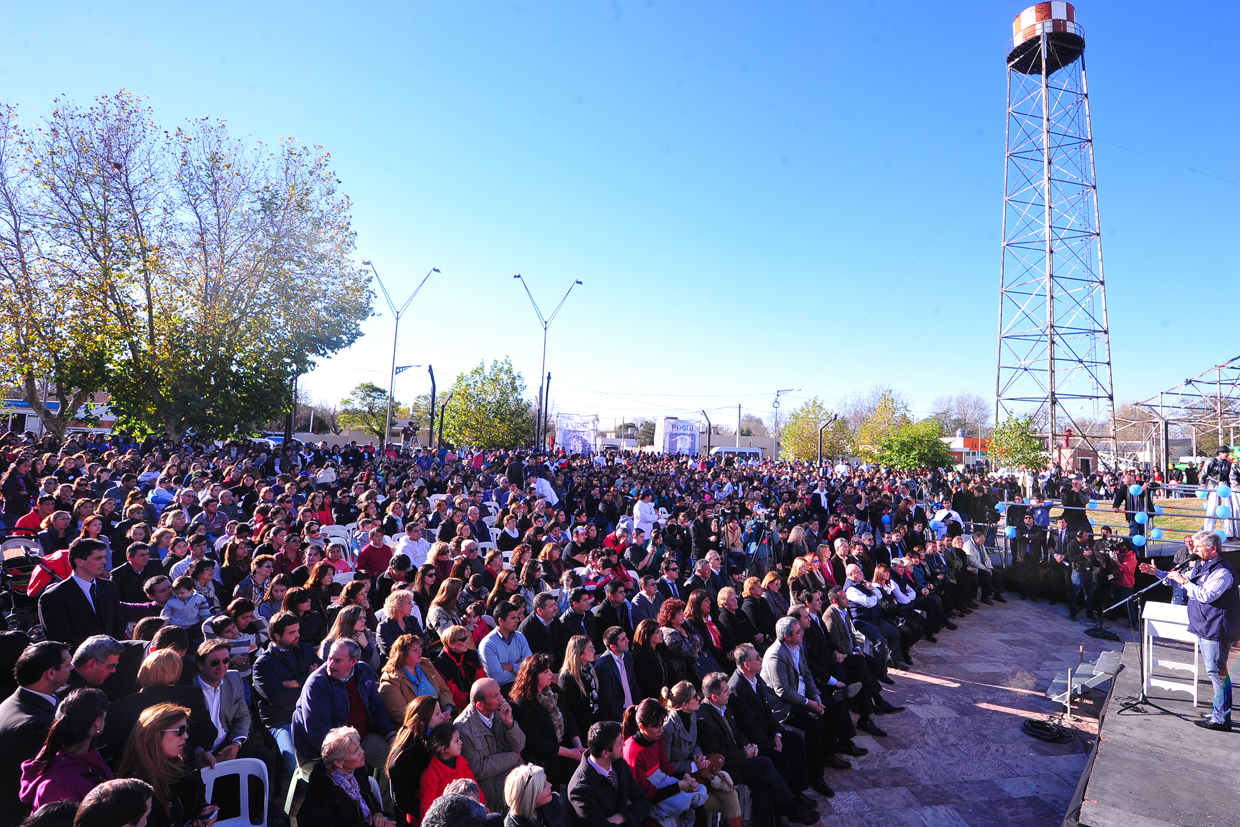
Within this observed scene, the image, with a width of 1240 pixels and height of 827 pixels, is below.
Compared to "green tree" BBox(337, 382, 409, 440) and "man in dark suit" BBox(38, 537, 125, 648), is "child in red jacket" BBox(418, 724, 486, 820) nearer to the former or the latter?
"man in dark suit" BBox(38, 537, 125, 648)

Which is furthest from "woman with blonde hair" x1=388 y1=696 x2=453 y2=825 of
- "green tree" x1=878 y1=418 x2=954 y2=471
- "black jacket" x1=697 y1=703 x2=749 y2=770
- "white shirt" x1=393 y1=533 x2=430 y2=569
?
"green tree" x1=878 y1=418 x2=954 y2=471

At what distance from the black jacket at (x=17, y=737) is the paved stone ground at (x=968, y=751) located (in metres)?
5.17

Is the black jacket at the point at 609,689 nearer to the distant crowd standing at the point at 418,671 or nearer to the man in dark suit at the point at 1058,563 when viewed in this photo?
the distant crowd standing at the point at 418,671

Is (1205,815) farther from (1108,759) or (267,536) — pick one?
(267,536)

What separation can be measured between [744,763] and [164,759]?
3.76 metres

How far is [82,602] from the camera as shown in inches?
204

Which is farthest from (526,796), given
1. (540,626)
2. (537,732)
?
(540,626)

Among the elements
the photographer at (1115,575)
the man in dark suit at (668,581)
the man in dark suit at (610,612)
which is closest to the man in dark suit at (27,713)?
the man in dark suit at (610,612)

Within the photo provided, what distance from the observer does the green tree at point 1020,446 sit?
27875mm

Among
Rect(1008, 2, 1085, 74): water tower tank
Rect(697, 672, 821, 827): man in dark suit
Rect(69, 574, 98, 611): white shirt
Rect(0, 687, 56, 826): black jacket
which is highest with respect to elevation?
Rect(1008, 2, 1085, 74): water tower tank

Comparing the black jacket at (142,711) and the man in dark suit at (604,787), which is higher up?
the black jacket at (142,711)

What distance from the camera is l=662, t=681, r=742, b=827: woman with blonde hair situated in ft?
15.4

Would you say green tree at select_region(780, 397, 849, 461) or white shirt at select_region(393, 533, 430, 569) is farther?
green tree at select_region(780, 397, 849, 461)

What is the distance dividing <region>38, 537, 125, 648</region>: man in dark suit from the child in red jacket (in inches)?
126
